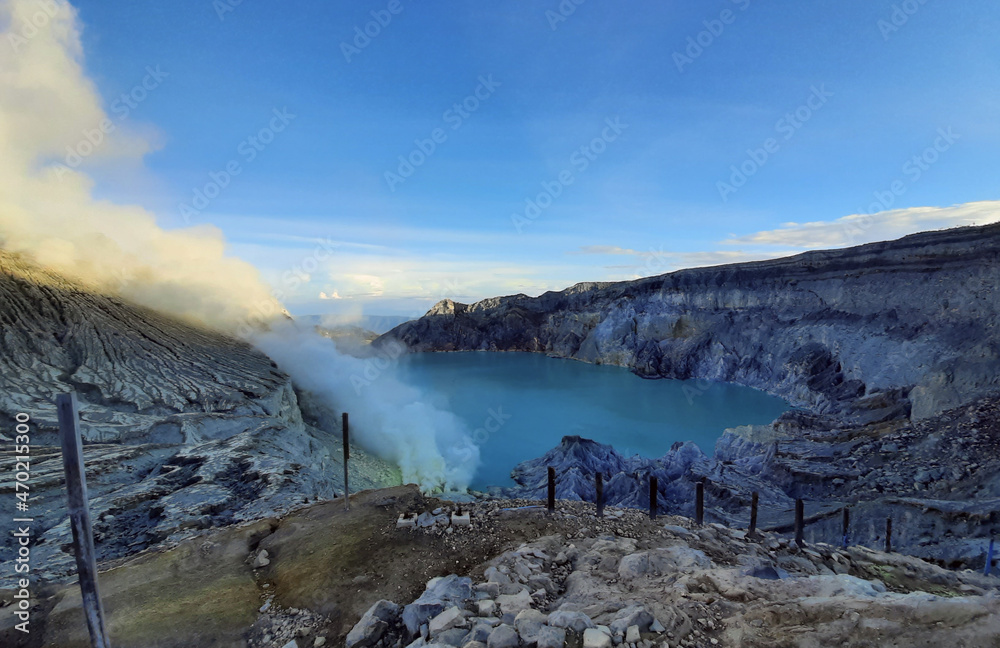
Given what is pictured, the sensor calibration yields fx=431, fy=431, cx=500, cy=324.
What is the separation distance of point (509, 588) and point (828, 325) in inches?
1796

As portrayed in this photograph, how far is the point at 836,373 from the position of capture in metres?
36.2

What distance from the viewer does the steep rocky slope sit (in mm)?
10000

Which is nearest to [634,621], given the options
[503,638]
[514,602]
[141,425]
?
[503,638]

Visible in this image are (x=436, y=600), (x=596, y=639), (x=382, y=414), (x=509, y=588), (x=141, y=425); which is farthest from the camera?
(x=382, y=414)

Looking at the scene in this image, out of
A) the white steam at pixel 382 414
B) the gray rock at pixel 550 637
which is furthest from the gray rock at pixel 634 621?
the white steam at pixel 382 414

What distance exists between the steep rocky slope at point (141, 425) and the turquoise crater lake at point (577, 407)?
960cm

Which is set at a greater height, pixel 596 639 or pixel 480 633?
pixel 596 639

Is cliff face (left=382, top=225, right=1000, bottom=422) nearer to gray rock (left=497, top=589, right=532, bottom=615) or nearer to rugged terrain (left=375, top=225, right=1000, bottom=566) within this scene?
rugged terrain (left=375, top=225, right=1000, bottom=566)

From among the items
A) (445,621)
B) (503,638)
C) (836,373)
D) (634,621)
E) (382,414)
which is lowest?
(836,373)

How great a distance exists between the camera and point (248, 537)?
7887 mm

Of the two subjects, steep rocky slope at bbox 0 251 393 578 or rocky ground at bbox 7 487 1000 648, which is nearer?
rocky ground at bbox 7 487 1000 648

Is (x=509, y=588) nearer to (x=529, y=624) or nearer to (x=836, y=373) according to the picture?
(x=529, y=624)

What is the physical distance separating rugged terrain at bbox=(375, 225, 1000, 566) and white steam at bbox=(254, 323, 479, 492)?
3952mm

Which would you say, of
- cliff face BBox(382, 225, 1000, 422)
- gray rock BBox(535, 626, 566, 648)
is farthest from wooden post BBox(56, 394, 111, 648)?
cliff face BBox(382, 225, 1000, 422)
